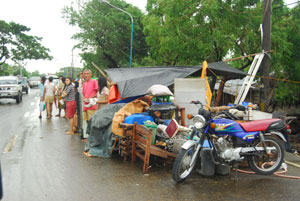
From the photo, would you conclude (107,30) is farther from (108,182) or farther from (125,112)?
(108,182)

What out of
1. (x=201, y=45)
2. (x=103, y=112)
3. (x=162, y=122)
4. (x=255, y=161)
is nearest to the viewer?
Answer: (x=255, y=161)

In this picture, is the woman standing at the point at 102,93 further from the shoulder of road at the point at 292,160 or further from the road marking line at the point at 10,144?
the shoulder of road at the point at 292,160

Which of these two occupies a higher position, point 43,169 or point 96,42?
point 96,42

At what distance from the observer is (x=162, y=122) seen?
6.73m

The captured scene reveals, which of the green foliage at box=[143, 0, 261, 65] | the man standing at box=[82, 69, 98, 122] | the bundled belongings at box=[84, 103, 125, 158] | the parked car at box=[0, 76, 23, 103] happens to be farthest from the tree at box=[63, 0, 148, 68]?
the bundled belongings at box=[84, 103, 125, 158]

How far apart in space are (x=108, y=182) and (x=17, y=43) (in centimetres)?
4397

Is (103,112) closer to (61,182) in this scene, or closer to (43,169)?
(43,169)

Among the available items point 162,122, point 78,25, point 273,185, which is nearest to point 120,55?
point 78,25

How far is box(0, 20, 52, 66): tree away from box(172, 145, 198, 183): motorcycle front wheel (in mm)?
43390

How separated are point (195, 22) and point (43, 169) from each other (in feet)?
27.8

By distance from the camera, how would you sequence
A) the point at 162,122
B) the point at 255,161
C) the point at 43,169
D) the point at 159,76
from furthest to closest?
1. the point at 159,76
2. the point at 162,122
3. the point at 43,169
4. the point at 255,161

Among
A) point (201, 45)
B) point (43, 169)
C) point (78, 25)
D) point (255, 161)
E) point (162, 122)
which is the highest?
point (78, 25)

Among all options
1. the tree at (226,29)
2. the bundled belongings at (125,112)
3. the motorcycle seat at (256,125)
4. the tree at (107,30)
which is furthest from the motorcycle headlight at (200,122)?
the tree at (107,30)

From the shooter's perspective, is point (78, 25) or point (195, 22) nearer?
point (195, 22)
